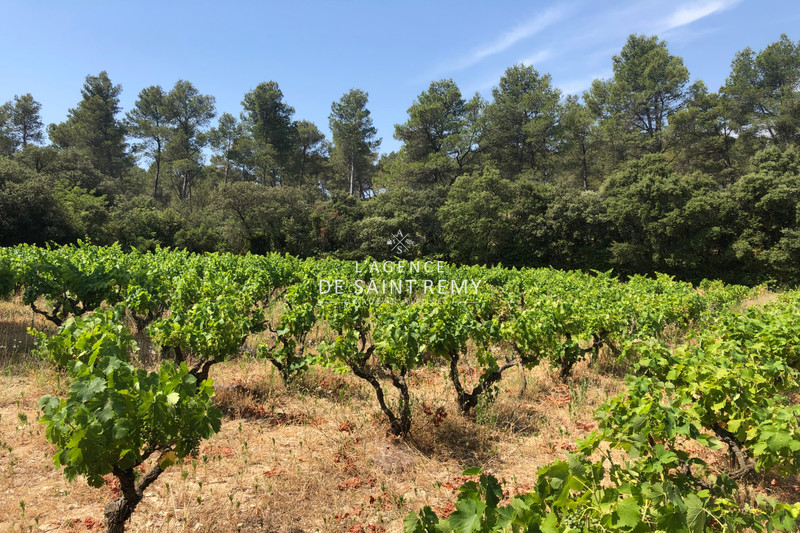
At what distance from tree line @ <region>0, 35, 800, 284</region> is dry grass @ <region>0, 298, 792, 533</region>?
19.7 metres

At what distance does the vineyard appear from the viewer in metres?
2.22

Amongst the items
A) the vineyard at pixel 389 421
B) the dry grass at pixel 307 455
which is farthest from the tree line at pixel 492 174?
the dry grass at pixel 307 455

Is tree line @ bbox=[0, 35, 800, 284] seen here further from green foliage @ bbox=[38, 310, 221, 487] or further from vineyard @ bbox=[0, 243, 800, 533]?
green foliage @ bbox=[38, 310, 221, 487]

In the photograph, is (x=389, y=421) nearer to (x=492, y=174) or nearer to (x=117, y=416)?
(x=117, y=416)

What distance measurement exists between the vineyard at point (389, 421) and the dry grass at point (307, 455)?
24 mm

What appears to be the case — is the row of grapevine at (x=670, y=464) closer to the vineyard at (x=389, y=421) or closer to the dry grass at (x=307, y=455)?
the vineyard at (x=389, y=421)

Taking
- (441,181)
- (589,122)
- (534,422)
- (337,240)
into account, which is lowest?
(534,422)

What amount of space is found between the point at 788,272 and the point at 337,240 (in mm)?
24408

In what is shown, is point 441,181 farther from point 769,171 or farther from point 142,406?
point 142,406

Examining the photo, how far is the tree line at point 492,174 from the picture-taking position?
68.7 ft

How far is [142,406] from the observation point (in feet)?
7.79

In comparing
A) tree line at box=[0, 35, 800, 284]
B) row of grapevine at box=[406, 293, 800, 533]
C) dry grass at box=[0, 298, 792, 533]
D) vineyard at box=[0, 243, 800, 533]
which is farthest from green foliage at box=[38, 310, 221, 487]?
tree line at box=[0, 35, 800, 284]

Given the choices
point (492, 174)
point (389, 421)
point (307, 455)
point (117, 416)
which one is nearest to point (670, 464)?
point (389, 421)

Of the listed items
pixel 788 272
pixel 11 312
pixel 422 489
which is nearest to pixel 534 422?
pixel 422 489
